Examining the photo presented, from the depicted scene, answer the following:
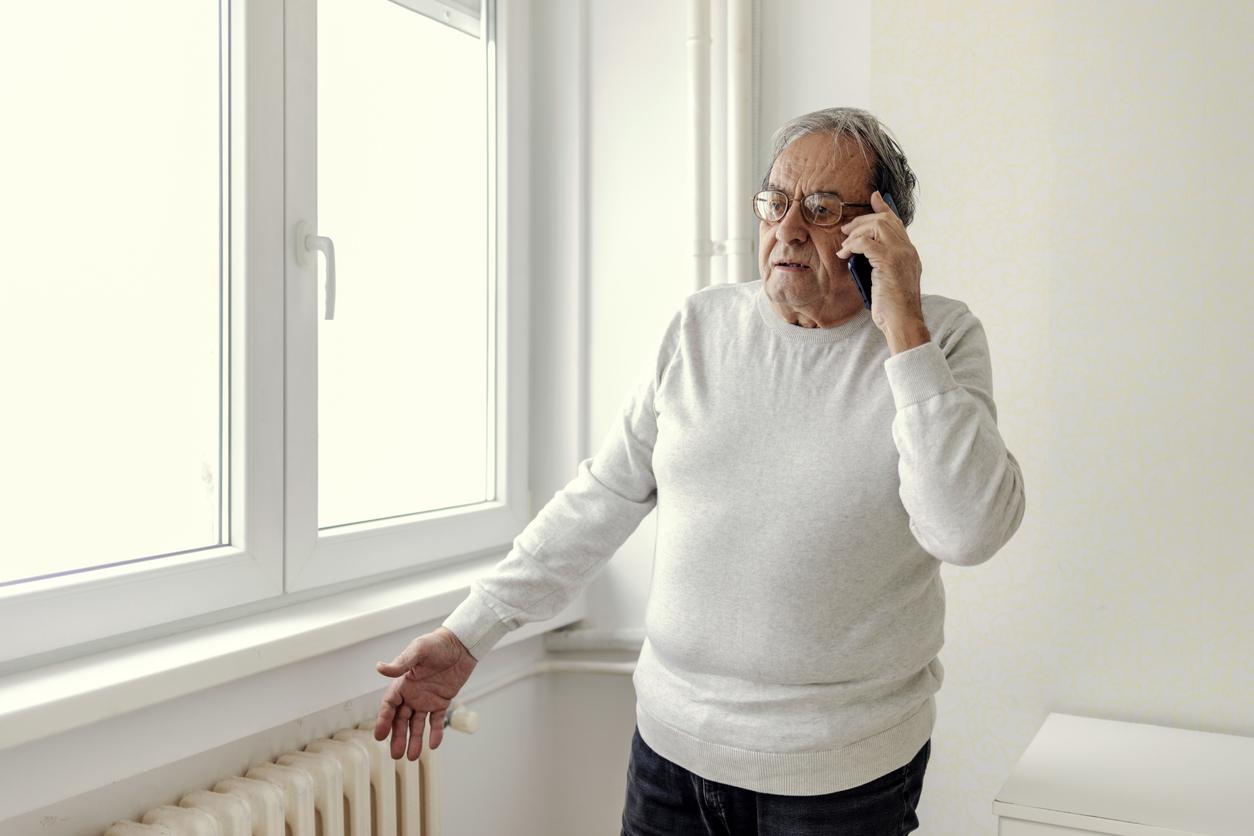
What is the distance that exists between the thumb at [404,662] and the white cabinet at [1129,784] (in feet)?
2.66

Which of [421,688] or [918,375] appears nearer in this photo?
[918,375]

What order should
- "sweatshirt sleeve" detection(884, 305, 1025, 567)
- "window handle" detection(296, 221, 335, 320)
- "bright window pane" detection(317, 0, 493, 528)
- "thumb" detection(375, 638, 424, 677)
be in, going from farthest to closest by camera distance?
"bright window pane" detection(317, 0, 493, 528)
"window handle" detection(296, 221, 335, 320)
"thumb" detection(375, 638, 424, 677)
"sweatshirt sleeve" detection(884, 305, 1025, 567)

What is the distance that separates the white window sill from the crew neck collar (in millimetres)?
759

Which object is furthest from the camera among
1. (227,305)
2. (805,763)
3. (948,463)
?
(227,305)

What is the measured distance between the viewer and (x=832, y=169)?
1.34m

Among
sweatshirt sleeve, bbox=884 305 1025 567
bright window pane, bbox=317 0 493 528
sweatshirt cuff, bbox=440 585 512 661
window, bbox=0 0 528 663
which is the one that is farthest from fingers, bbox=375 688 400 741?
sweatshirt sleeve, bbox=884 305 1025 567

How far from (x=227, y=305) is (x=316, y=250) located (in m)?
0.18

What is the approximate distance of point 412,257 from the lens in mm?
1983

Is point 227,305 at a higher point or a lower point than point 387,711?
higher

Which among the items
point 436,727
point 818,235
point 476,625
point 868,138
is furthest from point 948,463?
point 436,727

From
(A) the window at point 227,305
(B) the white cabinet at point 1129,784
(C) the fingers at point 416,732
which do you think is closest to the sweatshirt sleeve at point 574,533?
(C) the fingers at point 416,732

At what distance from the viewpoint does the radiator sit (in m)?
1.33

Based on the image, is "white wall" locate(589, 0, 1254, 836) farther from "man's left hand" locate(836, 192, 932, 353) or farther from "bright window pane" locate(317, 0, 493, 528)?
"bright window pane" locate(317, 0, 493, 528)

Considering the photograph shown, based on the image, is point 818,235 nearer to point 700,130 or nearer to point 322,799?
point 700,130
